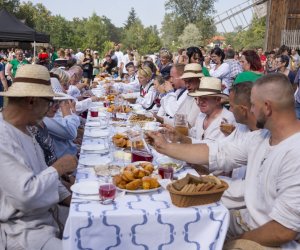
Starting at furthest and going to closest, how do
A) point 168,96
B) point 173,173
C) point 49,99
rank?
point 168,96 → point 173,173 → point 49,99

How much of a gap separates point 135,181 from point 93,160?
2.58 ft

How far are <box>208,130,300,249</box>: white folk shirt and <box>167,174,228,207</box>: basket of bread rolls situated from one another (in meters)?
0.24

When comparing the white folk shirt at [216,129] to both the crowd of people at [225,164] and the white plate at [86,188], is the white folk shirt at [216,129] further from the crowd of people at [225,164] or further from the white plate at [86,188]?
the white plate at [86,188]

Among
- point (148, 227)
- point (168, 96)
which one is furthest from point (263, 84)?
point (168, 96)

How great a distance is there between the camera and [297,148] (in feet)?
6.78

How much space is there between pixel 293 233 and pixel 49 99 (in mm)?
1615

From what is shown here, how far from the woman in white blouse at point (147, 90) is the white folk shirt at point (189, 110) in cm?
124

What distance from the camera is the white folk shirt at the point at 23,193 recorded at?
2.05m

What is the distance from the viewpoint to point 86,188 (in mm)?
2348

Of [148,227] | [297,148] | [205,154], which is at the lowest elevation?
[148,227]

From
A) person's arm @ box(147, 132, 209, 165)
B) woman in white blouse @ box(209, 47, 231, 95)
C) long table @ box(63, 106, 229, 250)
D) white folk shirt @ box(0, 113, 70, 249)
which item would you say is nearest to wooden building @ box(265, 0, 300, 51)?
woman in white blouse @ box(209, 47, 231, 95)

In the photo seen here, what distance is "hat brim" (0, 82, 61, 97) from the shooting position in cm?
226

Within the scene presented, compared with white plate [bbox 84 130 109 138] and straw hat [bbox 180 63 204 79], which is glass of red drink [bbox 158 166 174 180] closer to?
white plate [bbox 84 130 109 138]

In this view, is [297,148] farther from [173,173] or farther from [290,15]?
[290,15]
